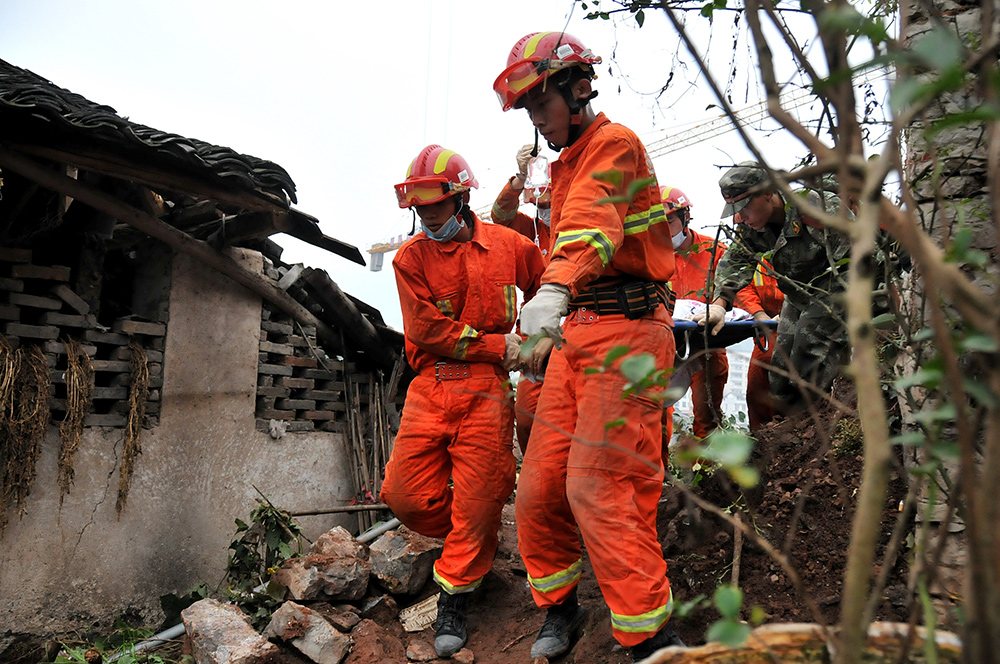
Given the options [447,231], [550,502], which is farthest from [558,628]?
[447,231]

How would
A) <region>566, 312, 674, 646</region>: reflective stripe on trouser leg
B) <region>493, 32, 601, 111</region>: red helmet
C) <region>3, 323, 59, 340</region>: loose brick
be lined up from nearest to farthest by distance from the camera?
<region>566, 312, 674, 646</region>: reflective stripe on trouser leg
<region>493, 32, 601, 111</region>: red helmet
<region>3, 323, 59, 340</region>: loose brick

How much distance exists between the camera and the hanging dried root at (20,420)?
4.29 metres

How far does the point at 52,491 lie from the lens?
181 inches

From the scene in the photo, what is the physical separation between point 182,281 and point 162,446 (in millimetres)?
1223

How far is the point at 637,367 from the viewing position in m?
0.95

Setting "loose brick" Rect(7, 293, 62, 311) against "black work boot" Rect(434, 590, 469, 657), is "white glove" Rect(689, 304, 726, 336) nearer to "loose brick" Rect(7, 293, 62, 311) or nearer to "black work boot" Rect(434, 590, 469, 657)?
"black work boot" Rect(434, 590, 469, 657)

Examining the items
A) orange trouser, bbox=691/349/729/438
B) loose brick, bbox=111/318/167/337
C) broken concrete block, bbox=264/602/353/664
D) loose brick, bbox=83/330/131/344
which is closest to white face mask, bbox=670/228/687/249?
orange trouser, bbox=691/349/729/438

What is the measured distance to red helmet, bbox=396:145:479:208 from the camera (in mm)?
3975

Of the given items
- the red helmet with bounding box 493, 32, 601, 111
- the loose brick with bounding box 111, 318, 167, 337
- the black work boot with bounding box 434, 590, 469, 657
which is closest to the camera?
the red helmet with bounding box 493, 32, 601, 111

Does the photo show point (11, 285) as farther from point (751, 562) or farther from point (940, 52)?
point (940, 52)

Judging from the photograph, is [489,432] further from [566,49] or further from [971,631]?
[971,631]

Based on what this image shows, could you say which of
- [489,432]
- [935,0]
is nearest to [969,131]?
[935,0]

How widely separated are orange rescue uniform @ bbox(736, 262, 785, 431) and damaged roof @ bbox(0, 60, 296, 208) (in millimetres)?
3331

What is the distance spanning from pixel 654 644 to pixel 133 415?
3.97m
